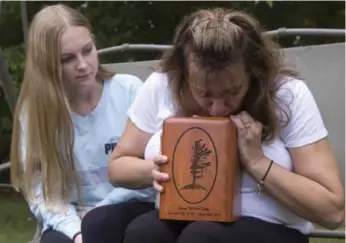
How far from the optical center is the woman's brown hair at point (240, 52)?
8.29 feet

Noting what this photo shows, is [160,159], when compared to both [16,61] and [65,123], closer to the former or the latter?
[65,123]

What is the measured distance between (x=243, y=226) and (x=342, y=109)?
137 centimetres

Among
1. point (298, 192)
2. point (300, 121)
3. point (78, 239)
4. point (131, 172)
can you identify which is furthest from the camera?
point (78, 239)

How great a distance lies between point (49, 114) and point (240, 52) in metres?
0.89

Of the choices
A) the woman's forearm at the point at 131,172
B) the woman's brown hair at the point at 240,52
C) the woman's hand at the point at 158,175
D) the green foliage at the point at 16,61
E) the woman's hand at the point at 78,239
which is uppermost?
the woman's brown hair at the point at 240,52

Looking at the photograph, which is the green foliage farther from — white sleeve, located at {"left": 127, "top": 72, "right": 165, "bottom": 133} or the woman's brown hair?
the woman's brown hair

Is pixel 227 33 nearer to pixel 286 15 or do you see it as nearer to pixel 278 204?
pixel 278 204

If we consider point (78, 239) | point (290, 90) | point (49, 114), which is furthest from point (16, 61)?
point (290, 90)

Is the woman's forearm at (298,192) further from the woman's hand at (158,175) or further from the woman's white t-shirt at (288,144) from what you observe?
the woman's hand at (158,175)

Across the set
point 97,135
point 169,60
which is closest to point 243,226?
point 169,60

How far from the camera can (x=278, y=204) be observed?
260cm

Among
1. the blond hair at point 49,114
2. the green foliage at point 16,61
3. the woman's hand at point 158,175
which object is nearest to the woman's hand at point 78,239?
the blond hair at point 49,114

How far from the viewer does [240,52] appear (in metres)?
2.54

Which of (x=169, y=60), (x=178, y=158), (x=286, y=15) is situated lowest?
(x=286, y=15)
